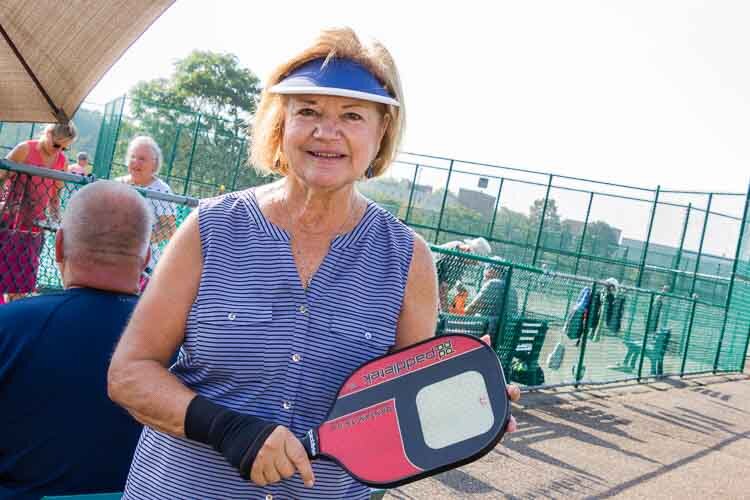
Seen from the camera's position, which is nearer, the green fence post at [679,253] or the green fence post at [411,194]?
the green fence post at [679,253]

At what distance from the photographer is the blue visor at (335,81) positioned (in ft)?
5.31

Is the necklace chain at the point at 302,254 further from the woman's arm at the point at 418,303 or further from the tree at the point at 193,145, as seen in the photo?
the tree at the point at 193,145

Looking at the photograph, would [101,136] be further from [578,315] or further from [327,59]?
[327,59]

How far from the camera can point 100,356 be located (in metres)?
2.06

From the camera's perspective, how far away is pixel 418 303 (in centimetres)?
179

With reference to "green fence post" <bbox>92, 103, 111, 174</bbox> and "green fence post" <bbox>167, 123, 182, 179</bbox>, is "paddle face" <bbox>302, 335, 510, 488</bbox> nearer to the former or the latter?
"green fence post" <bbox>167, 123, 182, 179</bbox>

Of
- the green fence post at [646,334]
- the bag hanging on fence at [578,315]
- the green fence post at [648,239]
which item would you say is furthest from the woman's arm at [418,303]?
the green fence post at [648,239]

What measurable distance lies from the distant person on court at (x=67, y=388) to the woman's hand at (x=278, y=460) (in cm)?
86

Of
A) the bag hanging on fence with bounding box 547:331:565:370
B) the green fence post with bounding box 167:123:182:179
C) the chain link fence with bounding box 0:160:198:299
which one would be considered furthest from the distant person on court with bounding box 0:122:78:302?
the green fence post with bounding box 167:123:182:179

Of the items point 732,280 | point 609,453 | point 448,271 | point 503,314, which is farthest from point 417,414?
point 732,280

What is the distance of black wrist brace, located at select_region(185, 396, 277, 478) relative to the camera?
1.39 metres

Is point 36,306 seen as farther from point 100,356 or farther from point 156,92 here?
point 156,92

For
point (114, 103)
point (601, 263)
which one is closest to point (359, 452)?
point (114, 103)

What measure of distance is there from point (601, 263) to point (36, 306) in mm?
19878
